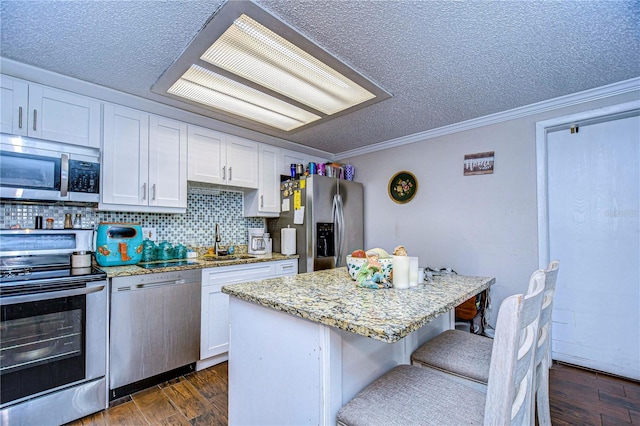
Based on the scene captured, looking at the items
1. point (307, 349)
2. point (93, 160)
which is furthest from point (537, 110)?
point (93, 160)

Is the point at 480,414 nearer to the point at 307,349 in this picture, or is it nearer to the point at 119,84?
the point at 307,349

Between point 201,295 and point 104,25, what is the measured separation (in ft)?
6.27

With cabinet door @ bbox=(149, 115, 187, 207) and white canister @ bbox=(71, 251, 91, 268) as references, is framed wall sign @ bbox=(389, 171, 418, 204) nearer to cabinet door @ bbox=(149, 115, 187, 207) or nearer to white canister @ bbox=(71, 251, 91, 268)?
cabinet door @ bbox=(149, 115, 187, 207)

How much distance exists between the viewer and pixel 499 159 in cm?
270

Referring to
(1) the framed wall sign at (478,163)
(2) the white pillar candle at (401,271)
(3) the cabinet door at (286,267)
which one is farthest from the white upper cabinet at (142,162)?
(1) the framed wall sign at (478,163)

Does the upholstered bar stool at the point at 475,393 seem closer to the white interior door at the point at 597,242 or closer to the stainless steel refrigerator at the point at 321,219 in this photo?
the white interior door at the point at 597,242

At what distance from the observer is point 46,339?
5.54ft

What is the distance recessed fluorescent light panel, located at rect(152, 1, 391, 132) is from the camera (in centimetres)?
145

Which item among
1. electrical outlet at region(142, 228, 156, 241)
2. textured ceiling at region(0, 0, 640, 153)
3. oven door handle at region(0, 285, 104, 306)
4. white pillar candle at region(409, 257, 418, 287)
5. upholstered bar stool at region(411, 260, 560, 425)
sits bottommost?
upholstered bar stool at region(411, 260, 560, 425)

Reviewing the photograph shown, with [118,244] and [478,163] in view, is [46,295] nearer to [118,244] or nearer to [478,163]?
[118,244]

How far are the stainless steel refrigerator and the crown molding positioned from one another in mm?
786

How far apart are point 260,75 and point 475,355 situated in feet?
6.41

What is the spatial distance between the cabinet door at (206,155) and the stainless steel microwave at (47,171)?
743 millimetres

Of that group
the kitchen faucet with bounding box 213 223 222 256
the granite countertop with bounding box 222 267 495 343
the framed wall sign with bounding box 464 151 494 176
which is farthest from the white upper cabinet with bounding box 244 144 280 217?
the framed wall sign with bounding box 464 151 494 176
